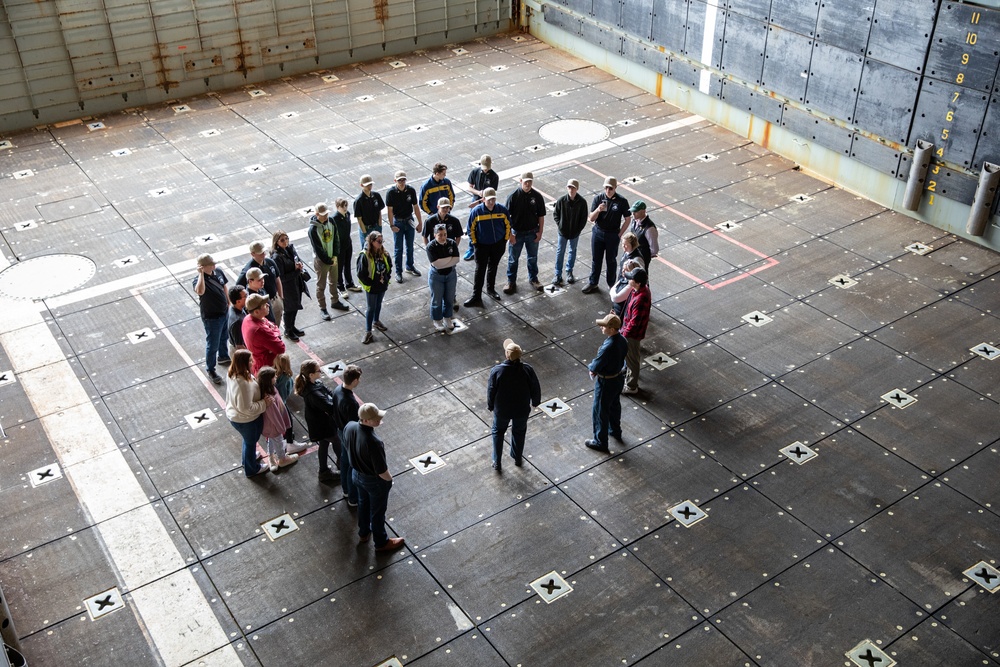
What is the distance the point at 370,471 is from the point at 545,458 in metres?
2.75

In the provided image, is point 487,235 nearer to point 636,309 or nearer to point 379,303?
point 379,303

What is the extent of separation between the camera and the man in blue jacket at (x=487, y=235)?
1340cm

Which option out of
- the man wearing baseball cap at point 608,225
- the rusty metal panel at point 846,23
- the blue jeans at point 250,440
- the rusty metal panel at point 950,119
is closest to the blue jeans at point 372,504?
the blue jeans at point 250,440

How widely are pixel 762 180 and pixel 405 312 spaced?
8065 millimetres

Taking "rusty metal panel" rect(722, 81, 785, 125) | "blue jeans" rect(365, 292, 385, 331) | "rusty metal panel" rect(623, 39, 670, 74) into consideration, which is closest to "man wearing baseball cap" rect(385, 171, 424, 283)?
"blue jeans" rect(365, 292, 385, 331)

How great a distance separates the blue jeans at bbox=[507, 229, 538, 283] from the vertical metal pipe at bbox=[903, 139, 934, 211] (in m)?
7.04

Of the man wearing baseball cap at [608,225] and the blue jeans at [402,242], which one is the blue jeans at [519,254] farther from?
the blue jeans at [402,242]

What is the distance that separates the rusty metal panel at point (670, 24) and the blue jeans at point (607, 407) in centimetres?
1230

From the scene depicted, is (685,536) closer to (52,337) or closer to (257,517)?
(257,517)

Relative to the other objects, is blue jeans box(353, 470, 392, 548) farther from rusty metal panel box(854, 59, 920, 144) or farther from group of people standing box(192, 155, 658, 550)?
rusty metal panel box(854, 59, 920, 144)

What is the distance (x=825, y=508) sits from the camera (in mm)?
10406

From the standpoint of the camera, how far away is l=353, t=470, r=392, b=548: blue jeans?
922cm

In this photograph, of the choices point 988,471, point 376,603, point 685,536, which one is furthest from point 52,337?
point 988,471

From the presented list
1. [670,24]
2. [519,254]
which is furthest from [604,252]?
[670,24]
